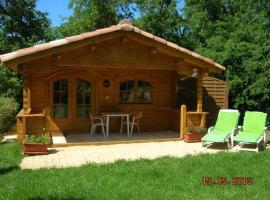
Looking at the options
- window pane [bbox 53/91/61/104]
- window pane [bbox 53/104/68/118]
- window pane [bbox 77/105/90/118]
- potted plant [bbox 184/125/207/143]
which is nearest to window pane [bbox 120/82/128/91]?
window pane [bbox 77/105/90/118]

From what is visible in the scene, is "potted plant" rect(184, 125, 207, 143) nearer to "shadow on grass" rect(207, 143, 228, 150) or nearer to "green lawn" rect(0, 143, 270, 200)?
"shadow on grass" rect(207, 143, 228, 150)

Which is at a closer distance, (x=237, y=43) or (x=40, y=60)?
(x=40, y=60)

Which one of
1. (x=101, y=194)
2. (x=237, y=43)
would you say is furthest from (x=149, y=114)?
(x=101, y=194)

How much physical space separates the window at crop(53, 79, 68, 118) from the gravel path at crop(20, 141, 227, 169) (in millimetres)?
2529

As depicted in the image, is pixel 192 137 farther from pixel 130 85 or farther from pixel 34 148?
pixel 34 148

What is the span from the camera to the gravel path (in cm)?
835

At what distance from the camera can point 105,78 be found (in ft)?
42.4

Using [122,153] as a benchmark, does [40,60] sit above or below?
above

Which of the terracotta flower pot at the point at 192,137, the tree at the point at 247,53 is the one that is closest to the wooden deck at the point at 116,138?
the terracotta flower pot at the point at 192,137

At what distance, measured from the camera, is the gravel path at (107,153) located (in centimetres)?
835

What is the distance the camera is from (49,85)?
12320mm

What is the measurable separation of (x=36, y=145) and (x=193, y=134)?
4995 mm

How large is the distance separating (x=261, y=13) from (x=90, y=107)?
1057 cm

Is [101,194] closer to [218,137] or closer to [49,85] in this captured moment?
[218,137]
